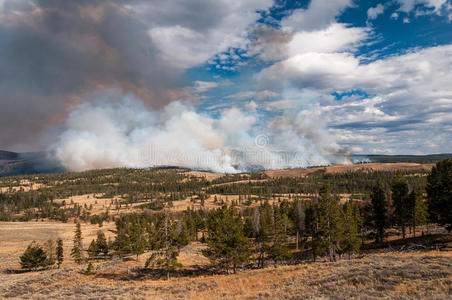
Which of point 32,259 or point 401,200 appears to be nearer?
point 32,259

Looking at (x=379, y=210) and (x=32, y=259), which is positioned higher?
(x=379, y=210)

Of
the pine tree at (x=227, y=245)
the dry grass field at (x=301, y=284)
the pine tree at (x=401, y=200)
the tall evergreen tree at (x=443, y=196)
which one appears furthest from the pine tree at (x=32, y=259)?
the pine tree at (x=401, y=200)

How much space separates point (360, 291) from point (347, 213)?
1515 inches

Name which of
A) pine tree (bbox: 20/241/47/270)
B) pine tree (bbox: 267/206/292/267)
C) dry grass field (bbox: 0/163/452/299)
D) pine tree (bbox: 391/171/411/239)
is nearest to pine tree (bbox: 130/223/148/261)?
dry grass field (bbox: 0/163/452/299)

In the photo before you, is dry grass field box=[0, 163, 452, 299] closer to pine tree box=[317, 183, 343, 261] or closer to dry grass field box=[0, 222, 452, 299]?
dry grass field box=[0, 222, 452, 299]

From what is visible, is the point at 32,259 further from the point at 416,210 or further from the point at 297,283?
the point at 416,210

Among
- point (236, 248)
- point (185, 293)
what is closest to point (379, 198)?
point (236, 248)

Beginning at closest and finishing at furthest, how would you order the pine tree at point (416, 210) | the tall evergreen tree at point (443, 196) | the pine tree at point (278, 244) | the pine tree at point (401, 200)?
the tall evergreen tree at point (443, 196) → the pine tree at point (278, 244) → the pine tree at point (416, 210) → the pine tree at point (401, 200)

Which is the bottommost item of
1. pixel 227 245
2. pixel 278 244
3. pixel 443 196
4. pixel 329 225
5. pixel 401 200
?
pixel 278 244

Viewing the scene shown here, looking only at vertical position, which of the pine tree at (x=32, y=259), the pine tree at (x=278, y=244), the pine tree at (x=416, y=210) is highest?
the pine tree at (x=416, y=210)

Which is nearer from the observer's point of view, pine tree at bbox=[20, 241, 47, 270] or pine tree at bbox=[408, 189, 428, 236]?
pine tree at bbox=[408, 189, 428, 236]

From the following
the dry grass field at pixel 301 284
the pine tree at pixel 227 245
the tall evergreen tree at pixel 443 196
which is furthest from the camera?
the pine tree at pixel 227 245

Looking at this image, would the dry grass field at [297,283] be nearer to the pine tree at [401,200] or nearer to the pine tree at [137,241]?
the pine tree at [137,241]

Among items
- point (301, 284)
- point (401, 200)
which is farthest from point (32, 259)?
point (401, 200)
